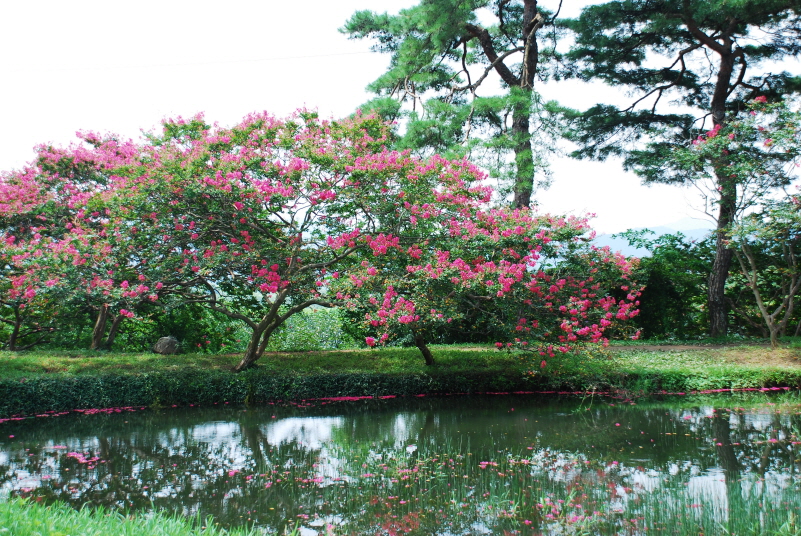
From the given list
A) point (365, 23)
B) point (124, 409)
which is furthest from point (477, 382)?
point (365, 23)

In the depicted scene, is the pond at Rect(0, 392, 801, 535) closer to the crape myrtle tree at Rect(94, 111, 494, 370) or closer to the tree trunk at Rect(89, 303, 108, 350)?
the crape myrtle tree at Rect(94, 111, 494, 370)

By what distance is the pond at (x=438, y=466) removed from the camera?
4027mm

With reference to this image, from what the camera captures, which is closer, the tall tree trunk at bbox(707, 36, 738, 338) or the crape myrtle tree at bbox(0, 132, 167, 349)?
the crape myrtle tree at bbox(0, 132, 167, 349)

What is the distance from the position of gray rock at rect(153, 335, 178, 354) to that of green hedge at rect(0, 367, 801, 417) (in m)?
2.97

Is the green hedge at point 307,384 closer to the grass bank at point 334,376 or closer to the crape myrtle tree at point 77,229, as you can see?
the grass bank at point 334,376

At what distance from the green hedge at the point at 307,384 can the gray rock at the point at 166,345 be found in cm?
297

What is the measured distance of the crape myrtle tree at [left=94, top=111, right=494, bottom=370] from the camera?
814cm

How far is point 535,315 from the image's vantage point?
8602 mm

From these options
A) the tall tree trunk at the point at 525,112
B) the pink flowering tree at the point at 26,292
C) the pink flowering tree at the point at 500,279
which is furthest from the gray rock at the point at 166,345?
the tall tree trunk at the point at 525,112

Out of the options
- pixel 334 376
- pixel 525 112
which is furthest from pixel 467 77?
pixel 334 376

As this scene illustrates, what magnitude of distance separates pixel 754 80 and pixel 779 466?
12.2 meters

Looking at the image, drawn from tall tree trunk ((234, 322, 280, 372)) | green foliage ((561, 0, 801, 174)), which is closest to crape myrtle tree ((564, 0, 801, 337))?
green foliage ((561, 0, 801, 174))

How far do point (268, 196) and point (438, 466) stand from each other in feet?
15.2

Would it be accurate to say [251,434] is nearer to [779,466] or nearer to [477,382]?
[477,382]
